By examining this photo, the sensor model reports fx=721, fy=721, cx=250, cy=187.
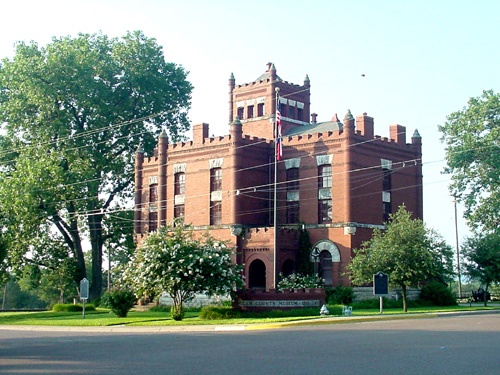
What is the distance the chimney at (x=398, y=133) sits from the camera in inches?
2211

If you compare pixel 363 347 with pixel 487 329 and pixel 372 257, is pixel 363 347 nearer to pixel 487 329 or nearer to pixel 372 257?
pixel 487 329

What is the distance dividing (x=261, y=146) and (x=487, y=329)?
106 ft

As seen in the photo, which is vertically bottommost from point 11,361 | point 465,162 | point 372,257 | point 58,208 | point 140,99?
point 11,361

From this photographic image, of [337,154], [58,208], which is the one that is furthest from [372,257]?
[58,208]

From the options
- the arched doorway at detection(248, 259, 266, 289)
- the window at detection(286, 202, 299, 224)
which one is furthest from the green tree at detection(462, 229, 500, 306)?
the arched doorway at detection(248, 259, 266, 289)

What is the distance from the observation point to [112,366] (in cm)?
1541

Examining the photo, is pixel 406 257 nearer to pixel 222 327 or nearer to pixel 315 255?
pixel 315 255

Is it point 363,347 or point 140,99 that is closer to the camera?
point 363,347

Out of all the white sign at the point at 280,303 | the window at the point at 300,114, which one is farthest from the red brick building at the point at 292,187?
the white sign at the point at 280,303

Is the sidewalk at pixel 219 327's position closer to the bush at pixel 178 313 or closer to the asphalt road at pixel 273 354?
the bush at pixel 178 313

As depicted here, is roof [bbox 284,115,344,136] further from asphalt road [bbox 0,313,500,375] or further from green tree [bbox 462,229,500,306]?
asphalt road [bbox 0,313,500,375]

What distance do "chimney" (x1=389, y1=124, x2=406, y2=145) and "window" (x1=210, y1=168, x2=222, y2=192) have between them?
1388cm

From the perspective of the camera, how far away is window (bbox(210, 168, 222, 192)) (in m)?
54.5

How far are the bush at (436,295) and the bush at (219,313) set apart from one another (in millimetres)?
20632
